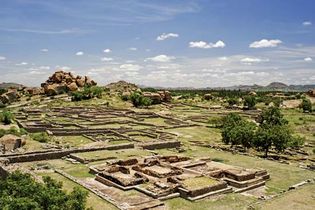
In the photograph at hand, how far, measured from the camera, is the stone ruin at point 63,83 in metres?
107

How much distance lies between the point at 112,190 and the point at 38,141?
20.7 metres

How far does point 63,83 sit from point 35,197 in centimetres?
9745

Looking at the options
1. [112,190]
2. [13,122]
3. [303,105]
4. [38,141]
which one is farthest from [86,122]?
[303,105]

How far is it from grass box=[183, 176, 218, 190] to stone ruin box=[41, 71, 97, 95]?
84347 mm

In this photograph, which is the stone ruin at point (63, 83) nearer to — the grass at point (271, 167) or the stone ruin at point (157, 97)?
the stone ruin at point (157, 97)

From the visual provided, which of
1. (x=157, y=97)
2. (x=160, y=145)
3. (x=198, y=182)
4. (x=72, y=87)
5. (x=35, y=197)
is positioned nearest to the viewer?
(x=35, y=197)

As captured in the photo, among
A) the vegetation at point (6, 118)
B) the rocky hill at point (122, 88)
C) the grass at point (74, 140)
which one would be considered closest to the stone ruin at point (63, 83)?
the rocky hill at point (122, 88)

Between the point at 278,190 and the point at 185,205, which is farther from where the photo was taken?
the point at 278,190

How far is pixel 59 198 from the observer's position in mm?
18047

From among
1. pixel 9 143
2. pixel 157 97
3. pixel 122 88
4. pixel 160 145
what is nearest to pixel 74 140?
pixel 9 143

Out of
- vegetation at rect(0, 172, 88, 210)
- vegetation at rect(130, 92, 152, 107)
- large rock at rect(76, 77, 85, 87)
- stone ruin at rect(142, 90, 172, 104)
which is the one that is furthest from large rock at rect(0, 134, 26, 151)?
large rock at rect(76, 77, 85, 87)

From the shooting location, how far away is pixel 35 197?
18234 mm

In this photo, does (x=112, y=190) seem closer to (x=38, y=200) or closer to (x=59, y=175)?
(x=59, y=175)

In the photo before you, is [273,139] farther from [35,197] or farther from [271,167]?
[35,197]
